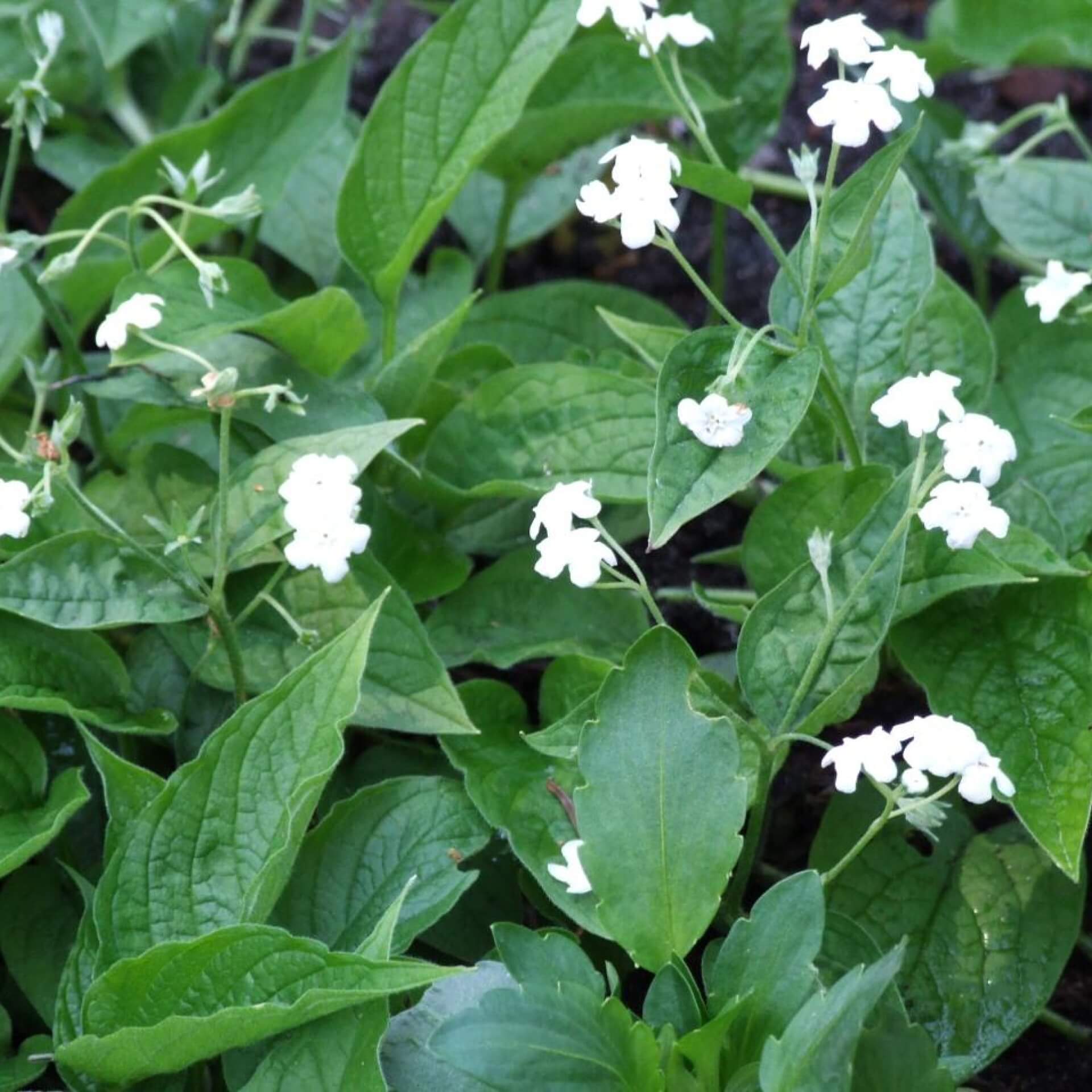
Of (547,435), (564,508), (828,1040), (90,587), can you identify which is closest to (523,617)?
(547,435)

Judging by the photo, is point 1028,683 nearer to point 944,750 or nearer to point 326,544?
point 944,750

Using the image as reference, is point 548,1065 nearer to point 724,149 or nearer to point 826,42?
point 826,42

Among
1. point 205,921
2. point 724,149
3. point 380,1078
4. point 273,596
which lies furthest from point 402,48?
point 380,1078

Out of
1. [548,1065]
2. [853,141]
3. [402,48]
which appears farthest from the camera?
[402,48]

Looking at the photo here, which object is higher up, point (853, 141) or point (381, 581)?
point (853, 141)

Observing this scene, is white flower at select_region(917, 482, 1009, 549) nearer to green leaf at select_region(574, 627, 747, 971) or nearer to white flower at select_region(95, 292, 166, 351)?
green leaf at select_region(574, 627, 747, 971)

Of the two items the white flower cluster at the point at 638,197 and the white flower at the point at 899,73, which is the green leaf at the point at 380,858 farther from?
the white flower at the point at 899,73

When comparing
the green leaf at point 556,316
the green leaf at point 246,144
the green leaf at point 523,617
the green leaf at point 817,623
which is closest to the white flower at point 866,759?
the green leaf at point 817,623
